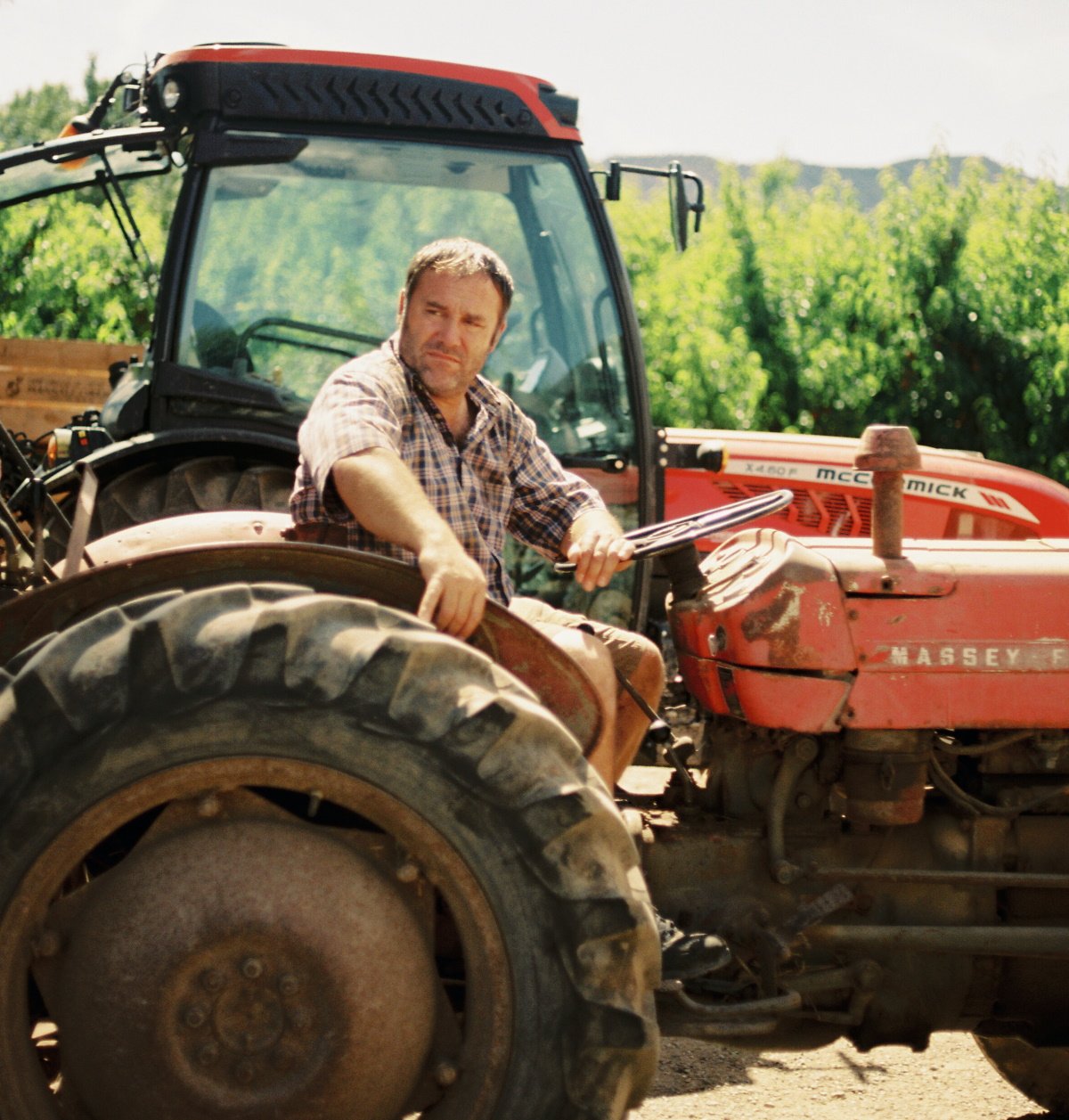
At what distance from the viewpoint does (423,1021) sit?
6.91ft

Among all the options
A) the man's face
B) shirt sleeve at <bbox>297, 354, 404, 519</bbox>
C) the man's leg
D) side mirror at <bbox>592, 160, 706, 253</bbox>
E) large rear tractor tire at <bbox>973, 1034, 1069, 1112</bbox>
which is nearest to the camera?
shirt sleeve at <bbox>297, 354, 404, 519</bbox>

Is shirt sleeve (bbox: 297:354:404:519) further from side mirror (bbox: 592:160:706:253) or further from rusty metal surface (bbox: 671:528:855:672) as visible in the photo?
side mirror (bbox: 592:160:706:253)

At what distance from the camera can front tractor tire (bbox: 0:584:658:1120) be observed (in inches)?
78.5

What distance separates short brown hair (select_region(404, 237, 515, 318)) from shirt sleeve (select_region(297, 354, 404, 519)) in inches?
7.8

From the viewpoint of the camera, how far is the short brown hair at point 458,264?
2652mm

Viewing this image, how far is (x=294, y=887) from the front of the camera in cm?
207

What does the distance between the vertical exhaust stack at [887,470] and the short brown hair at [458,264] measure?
765mm

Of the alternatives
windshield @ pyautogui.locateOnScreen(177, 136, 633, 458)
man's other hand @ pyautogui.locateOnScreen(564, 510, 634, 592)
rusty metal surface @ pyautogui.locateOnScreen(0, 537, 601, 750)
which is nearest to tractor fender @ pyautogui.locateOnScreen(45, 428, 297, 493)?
windshield @ pyautogui.locateOnScreen(177, 136, 633, 458)

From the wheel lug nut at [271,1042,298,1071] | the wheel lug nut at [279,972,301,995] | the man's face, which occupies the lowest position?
the wheel lug nut at [271,1042,298,1071]

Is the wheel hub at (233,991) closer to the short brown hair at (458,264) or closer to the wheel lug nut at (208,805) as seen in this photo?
the wheel lug nut at (208,805)

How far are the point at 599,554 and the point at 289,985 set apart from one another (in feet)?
3.17

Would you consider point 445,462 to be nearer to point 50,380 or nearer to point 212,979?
point 212,979

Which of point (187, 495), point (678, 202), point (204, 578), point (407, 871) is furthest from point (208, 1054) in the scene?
point (678, 202)

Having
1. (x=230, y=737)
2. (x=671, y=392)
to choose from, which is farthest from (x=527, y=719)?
(x=671, y=392)
